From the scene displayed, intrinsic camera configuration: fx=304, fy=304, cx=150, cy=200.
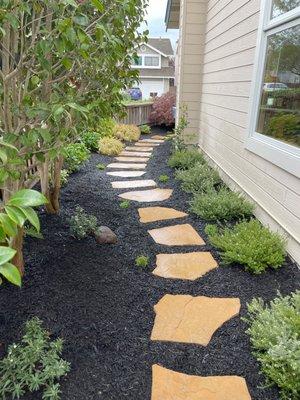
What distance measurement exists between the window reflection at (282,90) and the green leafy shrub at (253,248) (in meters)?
0.77

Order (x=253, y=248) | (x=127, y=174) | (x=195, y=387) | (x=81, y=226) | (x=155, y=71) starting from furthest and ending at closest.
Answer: (x=155, y=71), (x=127, y=174), (x=81, y=226), (x=253, y=248), (x=195, y=387)

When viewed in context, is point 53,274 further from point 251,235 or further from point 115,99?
point 251,235

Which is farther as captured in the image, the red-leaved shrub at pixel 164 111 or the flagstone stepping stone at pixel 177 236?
the red-leaved shrub at pixel 164 111

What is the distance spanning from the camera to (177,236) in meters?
2.87

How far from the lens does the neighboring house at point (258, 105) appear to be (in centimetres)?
245

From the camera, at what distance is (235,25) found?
12.2ft

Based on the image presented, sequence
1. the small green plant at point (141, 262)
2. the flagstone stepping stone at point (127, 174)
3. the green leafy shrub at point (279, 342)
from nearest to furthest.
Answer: the green leafy shrub at point (279, 342) → the small green plant at point (141, 262) → the flagstone stepping stone at point (127, 174)

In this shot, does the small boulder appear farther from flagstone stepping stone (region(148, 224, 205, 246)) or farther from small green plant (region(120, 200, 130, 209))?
small green plant (region(120, 200, 130, 209))

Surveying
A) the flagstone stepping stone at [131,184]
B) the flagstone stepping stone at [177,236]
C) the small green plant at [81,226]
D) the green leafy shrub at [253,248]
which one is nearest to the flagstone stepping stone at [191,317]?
the green leafy shrub at [253,248]

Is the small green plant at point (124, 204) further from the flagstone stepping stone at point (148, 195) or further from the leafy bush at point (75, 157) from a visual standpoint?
the leafy bush at point (75, 157)

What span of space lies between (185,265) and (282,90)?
1.78 m

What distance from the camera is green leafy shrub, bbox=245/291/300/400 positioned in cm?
136

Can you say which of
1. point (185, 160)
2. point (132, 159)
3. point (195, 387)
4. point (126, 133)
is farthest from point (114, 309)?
point (126, 133)

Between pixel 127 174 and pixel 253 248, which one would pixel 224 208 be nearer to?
pixel 253 248
